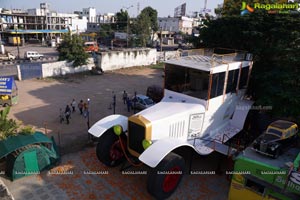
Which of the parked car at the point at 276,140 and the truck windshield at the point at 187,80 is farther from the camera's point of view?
the truck windshield at the point at 187,80

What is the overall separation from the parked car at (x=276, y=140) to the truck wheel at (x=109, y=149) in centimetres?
475

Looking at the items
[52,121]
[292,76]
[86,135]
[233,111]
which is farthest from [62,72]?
[292,76]

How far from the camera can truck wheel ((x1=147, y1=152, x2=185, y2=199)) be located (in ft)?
22.6

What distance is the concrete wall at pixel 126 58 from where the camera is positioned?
29.0 m

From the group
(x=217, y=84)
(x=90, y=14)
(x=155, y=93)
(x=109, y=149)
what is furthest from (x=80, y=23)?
(x=217, y=84)

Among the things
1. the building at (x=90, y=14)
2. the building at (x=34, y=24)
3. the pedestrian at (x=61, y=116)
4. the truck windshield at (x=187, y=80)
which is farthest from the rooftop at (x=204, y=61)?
the building at (x=90, y=14)

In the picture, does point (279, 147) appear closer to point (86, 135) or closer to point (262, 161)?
point (262, 161)

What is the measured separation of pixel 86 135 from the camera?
40.6 ft

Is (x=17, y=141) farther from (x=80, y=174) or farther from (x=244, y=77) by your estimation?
(x=244, y=77)

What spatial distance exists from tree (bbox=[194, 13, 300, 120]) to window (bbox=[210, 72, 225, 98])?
225 cm

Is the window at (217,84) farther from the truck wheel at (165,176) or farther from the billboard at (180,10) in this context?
the billboard at (180,10)

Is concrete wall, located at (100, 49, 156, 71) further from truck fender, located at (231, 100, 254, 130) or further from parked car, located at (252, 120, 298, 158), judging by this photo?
parked car, located at (252, 120, 298, 158)

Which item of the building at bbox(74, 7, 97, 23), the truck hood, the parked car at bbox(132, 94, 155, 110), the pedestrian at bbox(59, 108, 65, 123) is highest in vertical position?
the building at bbox(74, 7, 97, 23)

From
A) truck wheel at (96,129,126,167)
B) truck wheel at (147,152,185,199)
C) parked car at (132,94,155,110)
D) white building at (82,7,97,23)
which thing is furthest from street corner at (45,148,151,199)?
white building at (82,7,97,23)
